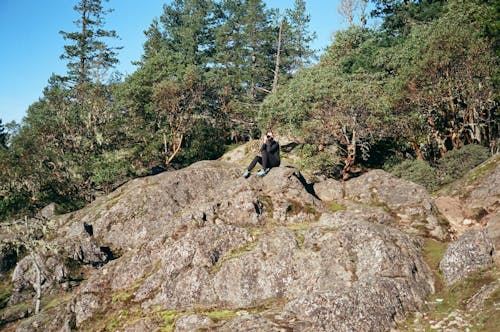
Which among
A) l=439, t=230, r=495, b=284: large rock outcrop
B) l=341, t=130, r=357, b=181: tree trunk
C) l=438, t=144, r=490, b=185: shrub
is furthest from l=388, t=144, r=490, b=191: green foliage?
l=439, t=230, r=495, b=284: large rock outcrop

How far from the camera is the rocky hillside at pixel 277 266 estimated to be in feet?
54.4

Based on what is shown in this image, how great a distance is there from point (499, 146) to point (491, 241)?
54.0ft

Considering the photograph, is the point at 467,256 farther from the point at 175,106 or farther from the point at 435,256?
the point at 175,106

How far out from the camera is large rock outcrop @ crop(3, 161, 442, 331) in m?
16.4

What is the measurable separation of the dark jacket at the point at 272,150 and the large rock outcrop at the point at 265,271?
2.97ft

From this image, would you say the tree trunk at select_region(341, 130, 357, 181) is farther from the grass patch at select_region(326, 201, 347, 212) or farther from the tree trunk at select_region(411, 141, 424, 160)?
the tree trunk at select_region(411, 141, 424, 160)

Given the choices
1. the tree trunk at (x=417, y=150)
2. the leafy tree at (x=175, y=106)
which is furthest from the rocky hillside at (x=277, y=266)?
the leafy tree at (x=175, y=106)

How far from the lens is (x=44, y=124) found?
168ft

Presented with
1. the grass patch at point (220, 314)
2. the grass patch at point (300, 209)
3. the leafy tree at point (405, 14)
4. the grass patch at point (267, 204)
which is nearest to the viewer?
the grass patch at point (220, 314)

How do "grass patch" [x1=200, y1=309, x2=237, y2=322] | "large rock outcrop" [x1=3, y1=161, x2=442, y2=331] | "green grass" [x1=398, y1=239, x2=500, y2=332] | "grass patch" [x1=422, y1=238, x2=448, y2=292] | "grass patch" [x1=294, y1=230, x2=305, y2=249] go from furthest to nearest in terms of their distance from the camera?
"grass patch" [x1=294, y1=230, x2=305, y2=249], "grass patch" [x1=422, y1=238, x2=448, y2=292], "grass patch" [x1=200, y1=309, x2=237, y2=322], "large rock outcrop" [x1=3, y1=161, x2=442, y2=331], "green grass" [x1=398, y1=239, x2=500, y2=332]

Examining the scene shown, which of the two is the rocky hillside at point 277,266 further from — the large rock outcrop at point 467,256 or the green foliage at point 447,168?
the green foliage at point 447,168

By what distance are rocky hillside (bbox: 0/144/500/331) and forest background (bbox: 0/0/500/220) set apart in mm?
6408

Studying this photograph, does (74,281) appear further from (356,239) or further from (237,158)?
(237,158)

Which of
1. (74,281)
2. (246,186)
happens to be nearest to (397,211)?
(246,186)
